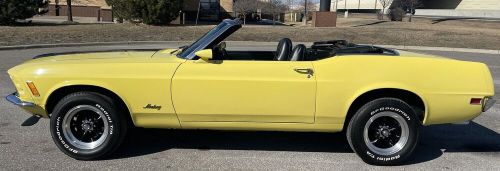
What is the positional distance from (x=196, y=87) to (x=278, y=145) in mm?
1261

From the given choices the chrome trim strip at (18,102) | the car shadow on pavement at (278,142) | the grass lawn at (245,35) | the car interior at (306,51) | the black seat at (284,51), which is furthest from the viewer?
the grass lawn at (245,35)

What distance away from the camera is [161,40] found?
67.6 feet

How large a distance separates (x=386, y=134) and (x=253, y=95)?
1.33 metres

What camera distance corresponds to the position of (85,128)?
14.4 ft

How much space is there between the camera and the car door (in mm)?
4207

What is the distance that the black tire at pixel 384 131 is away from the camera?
4289mm

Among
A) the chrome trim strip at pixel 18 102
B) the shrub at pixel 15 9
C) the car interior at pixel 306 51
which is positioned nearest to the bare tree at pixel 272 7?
the shrub at pixel 15 9

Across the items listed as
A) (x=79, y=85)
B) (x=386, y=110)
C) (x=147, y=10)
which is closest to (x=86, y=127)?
(x=79, y=85)

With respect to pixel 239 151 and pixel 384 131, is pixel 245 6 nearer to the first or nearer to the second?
pixel 239 151

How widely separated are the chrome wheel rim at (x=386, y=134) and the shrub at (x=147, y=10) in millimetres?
22197

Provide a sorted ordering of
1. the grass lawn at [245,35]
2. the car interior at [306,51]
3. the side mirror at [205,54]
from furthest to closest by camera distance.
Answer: the grass lawn at [245,35] → the car interior at [306,51] → the side mirror at [205,54]

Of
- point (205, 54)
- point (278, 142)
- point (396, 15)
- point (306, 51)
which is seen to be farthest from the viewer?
point (396, 15)

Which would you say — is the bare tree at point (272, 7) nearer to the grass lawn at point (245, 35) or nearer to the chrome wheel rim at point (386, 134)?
the grass lawn at point (245, 35)

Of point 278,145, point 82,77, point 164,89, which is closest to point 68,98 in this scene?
point 82,77
